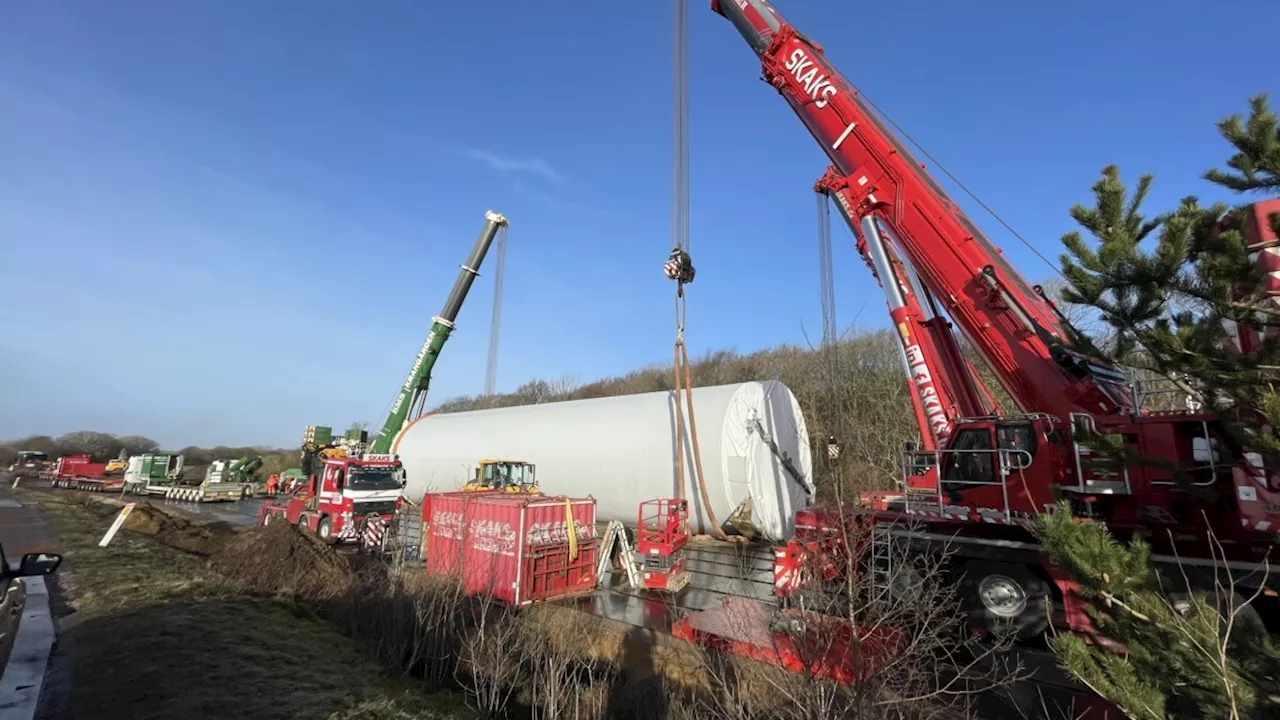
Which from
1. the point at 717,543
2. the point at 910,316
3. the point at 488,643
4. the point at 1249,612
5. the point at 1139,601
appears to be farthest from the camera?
the point at 717,543

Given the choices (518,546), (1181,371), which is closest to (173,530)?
(518,546)

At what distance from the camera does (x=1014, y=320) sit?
28.8 feet

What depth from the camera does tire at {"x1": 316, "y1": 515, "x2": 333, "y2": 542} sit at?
1658cm

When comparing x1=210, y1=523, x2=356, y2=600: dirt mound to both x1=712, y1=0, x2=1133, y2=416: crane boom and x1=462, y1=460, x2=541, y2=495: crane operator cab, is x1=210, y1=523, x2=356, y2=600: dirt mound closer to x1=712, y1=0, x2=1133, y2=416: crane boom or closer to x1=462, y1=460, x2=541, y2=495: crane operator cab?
x1=462, y1=460, x2=541, y2=495: crane operator cab

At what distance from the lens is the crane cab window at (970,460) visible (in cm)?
852

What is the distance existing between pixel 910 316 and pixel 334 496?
51.1ft

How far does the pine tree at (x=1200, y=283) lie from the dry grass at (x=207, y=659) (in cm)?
668

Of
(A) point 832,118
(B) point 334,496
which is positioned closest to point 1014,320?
(A) point 832,118

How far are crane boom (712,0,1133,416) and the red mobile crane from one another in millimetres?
23

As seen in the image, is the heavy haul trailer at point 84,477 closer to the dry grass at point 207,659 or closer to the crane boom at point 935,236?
the dry grass at point 207,659

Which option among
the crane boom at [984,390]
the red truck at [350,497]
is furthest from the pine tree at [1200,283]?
the red truck at [350,497]

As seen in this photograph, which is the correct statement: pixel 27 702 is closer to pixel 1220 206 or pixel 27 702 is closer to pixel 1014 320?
pixel 1220 206

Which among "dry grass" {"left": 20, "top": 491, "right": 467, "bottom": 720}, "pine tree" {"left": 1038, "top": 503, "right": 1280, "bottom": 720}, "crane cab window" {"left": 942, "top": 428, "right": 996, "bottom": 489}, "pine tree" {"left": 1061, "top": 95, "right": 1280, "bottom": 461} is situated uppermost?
"pine tree" {"left": 1061, "top": 95, "right": 1280, "bottom": 461}

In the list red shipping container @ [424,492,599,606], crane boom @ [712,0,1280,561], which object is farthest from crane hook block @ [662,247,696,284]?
red shipping container @ [424,492,599,606]
